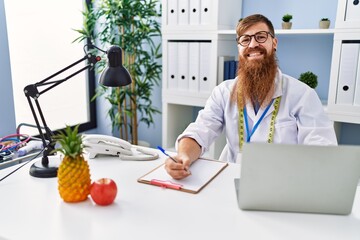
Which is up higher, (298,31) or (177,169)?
(298,31)

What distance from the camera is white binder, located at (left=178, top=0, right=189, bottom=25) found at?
8.04ft

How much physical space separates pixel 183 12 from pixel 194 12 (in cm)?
9

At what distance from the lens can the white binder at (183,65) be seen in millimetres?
2523

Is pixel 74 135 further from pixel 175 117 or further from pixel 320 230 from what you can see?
pixel 175 117

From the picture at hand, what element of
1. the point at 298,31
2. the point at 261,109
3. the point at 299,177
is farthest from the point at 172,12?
the point at 299,177

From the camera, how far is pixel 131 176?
4.13 ft

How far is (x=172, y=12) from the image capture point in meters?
2.52

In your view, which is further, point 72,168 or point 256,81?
point 256,81

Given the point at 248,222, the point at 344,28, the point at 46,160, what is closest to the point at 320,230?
the point at 248,222

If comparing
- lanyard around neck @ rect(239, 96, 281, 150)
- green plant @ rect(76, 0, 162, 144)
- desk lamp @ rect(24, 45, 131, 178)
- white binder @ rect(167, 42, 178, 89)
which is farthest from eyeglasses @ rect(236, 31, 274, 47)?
green plant @ rect(76, 0, 162, 144)

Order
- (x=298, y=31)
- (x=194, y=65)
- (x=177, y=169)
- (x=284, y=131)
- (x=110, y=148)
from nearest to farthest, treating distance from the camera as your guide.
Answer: (x=177, y=169), (x=110, y=148), (x=284, y=131), (x=298, y=31), (x=194, y=65)

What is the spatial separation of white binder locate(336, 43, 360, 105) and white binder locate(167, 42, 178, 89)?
3.70 ft

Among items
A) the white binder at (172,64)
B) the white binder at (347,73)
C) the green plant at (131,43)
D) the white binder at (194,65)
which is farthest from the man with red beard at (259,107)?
the green plant at (131,43)

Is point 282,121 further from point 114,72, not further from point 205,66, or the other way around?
point 205,66
